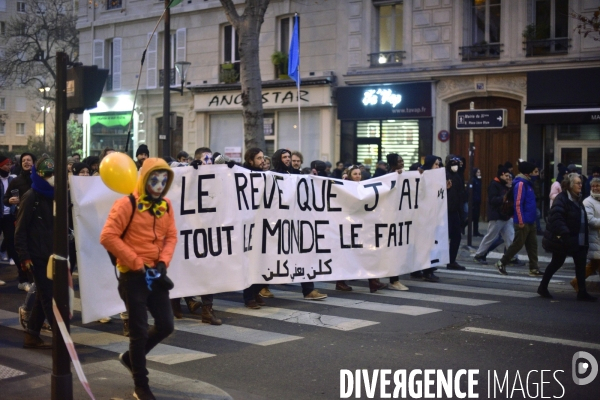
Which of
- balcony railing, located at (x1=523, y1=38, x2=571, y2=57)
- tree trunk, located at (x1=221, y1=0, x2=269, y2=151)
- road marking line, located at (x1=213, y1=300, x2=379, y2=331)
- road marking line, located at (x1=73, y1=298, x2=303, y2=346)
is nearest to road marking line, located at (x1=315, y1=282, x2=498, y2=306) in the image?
road marking line, located at (x1=213, y1=300, x2=379, y2=331)

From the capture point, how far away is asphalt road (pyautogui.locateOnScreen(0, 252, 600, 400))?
6.20m

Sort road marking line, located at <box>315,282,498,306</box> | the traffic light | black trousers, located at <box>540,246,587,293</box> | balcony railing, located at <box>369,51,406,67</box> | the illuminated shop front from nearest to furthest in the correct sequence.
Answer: the traffic light, road marking line, located at <box>315,282,498,306</box>, black trousers, located at <box>540,246,587,293</box>, the illuminated shop front, balcony railing, located at <box>369,51,406,67</box>

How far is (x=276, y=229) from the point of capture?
387 inches

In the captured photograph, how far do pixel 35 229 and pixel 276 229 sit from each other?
3.18m

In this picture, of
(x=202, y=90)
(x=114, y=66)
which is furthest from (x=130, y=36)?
(x=202, y=90)

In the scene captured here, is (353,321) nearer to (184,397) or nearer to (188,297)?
(188,297)

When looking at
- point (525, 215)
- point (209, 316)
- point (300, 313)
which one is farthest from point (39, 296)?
point (525, 215)

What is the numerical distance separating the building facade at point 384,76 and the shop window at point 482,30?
3 cm

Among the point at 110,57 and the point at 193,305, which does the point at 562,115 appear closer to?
the point at 193,305

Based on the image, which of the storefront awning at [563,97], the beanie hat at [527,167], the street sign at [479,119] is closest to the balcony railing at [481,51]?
the storefront awning at [563,97]

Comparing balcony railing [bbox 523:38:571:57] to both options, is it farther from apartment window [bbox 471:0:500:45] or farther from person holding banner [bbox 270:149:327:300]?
person holding banner [bbox 270:149:327:300]

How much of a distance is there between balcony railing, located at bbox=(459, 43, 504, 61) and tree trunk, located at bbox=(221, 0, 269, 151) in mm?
6330

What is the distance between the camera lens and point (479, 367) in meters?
6.69

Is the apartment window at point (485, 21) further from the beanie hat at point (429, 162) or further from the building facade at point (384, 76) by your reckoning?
the beanie hat at point (429, 162)
